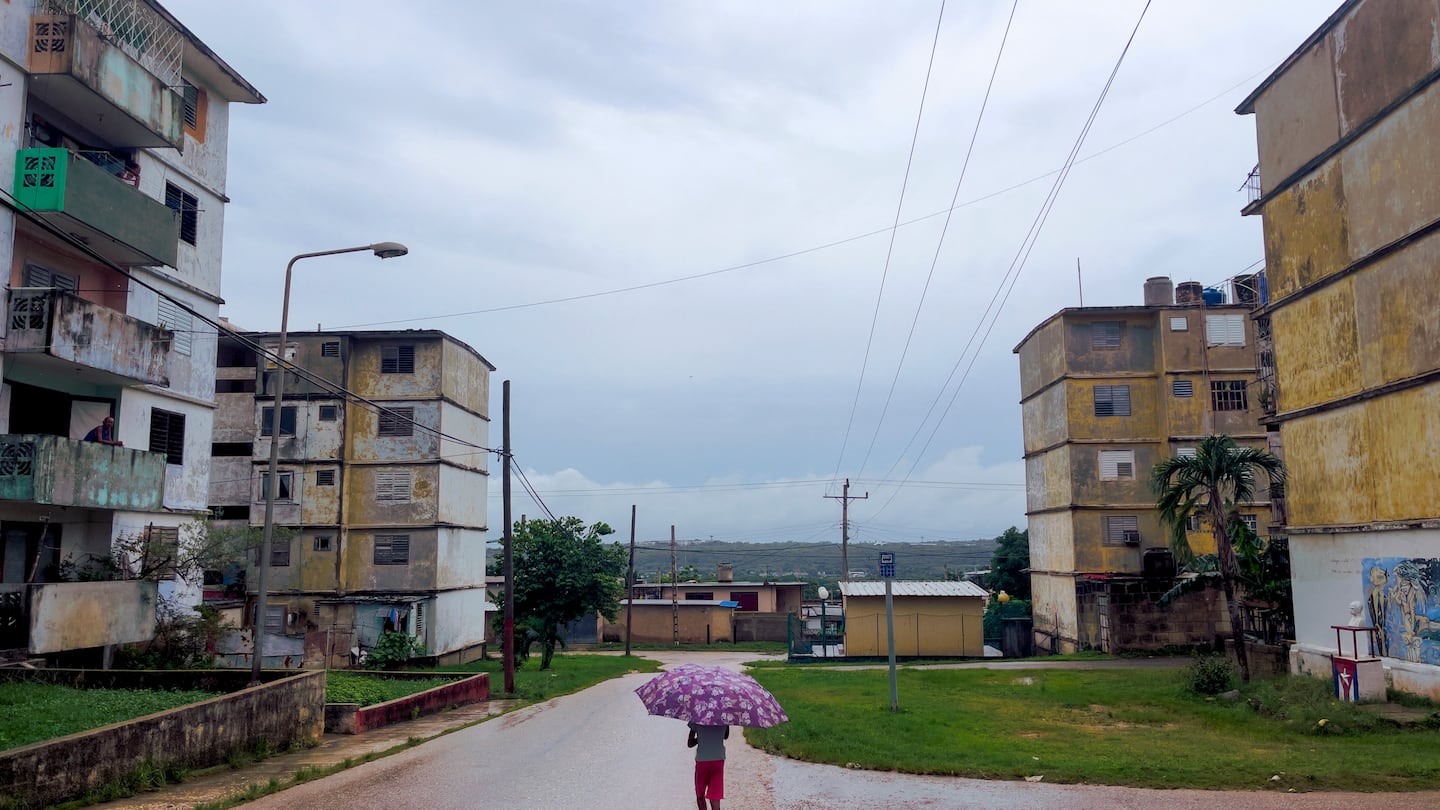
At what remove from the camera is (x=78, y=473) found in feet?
71.3

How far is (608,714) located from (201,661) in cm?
1108

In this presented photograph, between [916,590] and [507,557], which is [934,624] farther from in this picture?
[507,557]

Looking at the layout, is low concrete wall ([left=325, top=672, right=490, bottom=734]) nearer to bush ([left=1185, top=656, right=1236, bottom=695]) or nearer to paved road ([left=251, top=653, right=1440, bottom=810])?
paved road ([left=251, top=653, right=1440, bottom=810])

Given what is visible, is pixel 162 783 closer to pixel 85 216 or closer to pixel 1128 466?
pixel 85 216

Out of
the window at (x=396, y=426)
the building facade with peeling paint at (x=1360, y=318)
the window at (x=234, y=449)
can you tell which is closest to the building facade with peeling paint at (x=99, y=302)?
the window at (x=396, y=426)

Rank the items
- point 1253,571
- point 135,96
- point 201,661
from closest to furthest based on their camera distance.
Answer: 1. point 135,96
2. point 201,661
3. point 1253,571

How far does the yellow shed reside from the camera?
4625cm

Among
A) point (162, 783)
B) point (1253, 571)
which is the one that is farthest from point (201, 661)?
point (1253, 571)

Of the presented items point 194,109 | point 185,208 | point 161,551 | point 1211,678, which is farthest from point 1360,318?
point 194,109

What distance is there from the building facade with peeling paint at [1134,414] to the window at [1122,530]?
46 millimetres

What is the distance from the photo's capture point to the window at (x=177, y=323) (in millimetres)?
27578

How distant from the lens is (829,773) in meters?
14.6

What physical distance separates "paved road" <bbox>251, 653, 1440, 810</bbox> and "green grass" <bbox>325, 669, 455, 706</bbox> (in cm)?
548

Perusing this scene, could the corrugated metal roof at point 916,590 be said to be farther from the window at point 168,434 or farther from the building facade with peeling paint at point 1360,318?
the window at point 168,434
